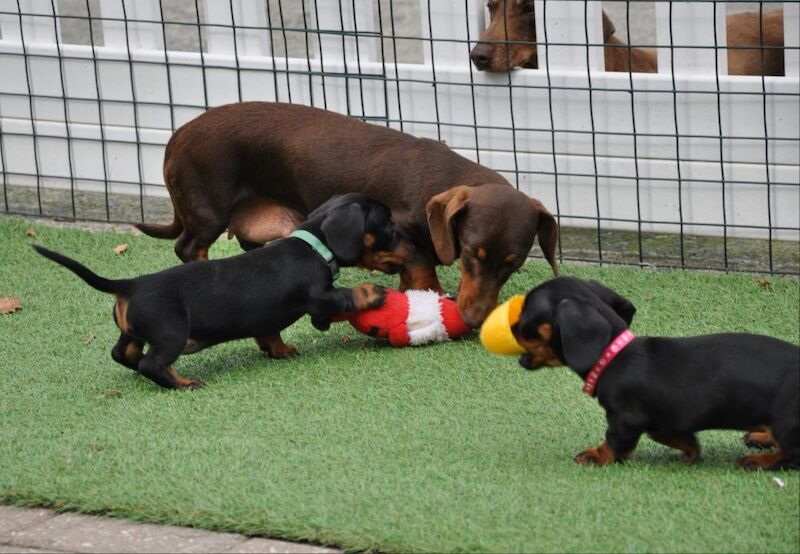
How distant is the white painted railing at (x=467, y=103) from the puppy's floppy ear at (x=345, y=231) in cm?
146

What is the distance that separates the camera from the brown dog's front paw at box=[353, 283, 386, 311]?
492cm

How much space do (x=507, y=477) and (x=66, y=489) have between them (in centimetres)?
126

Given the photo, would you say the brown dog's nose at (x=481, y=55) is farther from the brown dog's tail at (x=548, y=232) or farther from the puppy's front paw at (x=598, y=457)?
the puppy's front paw at (x=598, y=457)

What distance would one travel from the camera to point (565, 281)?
12.2 feet

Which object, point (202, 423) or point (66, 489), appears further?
point (202, 423)

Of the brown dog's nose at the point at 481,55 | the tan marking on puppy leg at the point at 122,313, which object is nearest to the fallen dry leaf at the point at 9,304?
the tan marking on puppy leg at the point at 122,313

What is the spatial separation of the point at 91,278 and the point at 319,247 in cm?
87

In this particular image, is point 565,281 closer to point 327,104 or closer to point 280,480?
point 280,480

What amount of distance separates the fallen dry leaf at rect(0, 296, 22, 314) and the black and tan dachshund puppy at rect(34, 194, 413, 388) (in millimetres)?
1133

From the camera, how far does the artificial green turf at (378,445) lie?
340 centimetres

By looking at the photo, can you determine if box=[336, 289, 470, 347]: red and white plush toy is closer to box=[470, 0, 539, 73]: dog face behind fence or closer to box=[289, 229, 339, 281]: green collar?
box=[289, 229, 339, 281]: green collar

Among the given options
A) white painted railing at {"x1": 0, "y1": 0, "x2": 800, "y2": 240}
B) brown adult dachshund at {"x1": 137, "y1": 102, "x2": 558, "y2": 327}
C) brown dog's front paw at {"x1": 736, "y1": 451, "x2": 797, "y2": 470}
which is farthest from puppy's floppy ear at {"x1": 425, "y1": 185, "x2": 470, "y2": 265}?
brown dog's front paw at {"x1": 736, "y1": 451, "x2": 797, "y2": 470}

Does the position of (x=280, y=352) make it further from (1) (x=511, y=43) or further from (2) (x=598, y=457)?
(1) (x=511, y=43)

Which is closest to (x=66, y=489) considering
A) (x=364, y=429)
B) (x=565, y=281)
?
(x=364, y=429)
